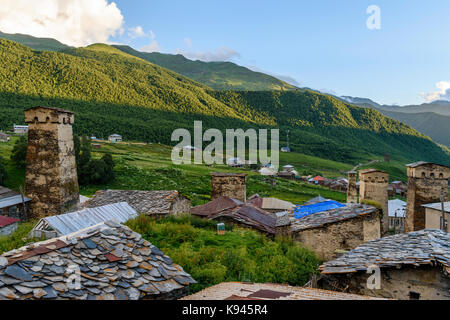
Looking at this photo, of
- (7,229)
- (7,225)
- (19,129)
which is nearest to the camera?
(7,229)

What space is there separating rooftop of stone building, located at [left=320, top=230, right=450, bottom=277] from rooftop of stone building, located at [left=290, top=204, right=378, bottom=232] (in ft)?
8.22

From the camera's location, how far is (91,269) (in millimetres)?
5648

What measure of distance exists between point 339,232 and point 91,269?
30.0 feet

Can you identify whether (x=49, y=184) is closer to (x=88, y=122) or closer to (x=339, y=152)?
(x=88, y=122)

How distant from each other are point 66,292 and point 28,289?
1.58ft

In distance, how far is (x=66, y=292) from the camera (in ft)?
16.1

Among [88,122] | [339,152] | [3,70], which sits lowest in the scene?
[339,152]

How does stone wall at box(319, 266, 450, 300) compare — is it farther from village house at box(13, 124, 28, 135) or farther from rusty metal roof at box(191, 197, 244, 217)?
village house at box(13, 124, 28, 135)

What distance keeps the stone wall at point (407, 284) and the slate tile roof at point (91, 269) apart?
13.6 feet

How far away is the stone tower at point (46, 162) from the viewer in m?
13.7

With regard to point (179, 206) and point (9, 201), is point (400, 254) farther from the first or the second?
point (9, 201)

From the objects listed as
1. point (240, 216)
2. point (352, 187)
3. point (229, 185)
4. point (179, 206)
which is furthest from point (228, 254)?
point (352, 187)

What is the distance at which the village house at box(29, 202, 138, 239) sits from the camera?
9234 mm
